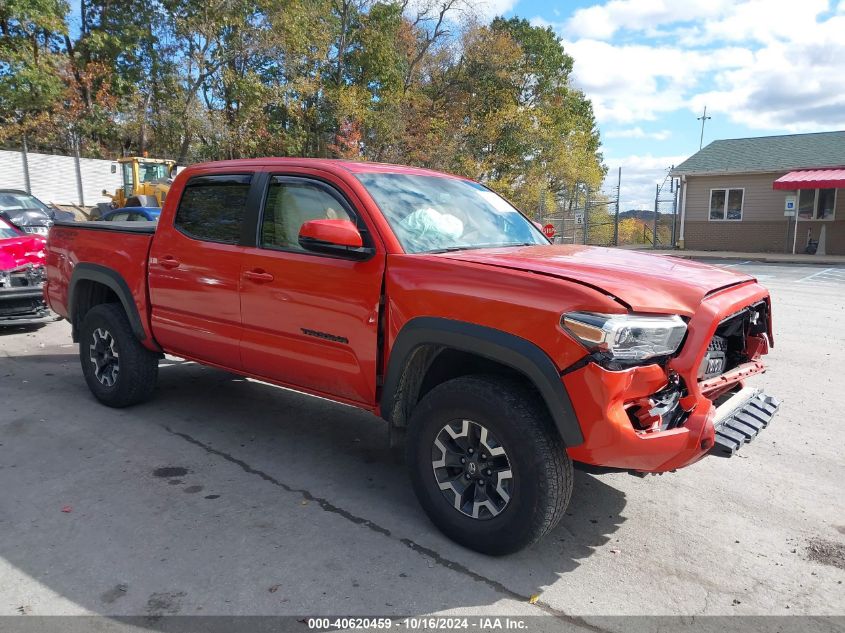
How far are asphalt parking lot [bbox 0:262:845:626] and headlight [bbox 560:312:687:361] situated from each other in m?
1.09

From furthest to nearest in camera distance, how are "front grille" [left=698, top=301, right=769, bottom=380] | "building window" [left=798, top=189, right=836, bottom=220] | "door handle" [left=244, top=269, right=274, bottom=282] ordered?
1. "building window" [left=798, top=189, right=836, bottom=220]
2. "door handle" [left=244, top=269, right=274, bottom=282]
3. "front grille" [left=698, top=301, right=769, bottom=380]

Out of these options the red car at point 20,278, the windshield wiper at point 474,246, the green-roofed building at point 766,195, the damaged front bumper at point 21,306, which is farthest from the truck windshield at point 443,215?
the green-roofed building at point 766,195

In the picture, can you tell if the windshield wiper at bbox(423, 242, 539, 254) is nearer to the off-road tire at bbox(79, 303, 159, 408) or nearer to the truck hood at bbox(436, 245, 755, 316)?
the truck hood at bbox(436, 245, 755, 316)

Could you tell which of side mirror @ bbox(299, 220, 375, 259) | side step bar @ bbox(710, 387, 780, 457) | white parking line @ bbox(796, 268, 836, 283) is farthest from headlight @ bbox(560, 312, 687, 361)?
white parking line @ bbox(796, 268, 836, 283)

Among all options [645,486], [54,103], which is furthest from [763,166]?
[54,103]

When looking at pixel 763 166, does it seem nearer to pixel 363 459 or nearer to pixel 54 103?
pixel 363 459

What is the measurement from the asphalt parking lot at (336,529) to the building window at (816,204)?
22764mm

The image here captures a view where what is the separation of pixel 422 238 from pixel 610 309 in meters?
1.33

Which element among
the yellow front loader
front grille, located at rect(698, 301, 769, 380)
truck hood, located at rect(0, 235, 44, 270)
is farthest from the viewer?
the yellow front loader

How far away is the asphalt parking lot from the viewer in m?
2.89

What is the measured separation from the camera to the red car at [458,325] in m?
2.87

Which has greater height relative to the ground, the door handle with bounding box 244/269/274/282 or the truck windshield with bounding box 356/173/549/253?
the truck windshield with bounding box 356/173/549/253

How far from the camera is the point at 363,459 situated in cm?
445

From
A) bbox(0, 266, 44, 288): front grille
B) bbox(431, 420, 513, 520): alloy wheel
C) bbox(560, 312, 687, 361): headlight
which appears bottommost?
bbox(431, 420, 513, 520): alloy wheel
